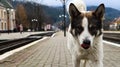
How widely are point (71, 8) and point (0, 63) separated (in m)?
6.57

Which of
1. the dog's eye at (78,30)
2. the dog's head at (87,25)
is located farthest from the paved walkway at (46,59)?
the dog's eye at (78,30)

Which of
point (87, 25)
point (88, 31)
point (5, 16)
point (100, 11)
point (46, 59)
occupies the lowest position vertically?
point (46, 59)

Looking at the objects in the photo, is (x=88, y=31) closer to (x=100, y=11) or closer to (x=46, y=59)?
(x=100, y=11)

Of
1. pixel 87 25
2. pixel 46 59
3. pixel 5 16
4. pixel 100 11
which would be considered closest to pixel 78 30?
pixel 87 25

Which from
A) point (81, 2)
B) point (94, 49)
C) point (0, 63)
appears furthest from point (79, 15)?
point (0, 63)

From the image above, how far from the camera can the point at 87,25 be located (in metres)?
6.47

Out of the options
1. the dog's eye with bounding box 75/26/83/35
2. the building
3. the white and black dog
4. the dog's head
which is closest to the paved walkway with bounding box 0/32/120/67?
the white and black dog

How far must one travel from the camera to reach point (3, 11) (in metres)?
137

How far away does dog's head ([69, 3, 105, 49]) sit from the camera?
20.8 ft

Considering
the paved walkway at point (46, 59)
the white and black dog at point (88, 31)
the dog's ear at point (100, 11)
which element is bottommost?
the paved walkway at point (46, 59)

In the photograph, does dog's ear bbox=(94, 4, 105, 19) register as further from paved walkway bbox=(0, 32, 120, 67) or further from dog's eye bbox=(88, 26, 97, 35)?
paved walkway bbox=(0, 32, 120, 67)

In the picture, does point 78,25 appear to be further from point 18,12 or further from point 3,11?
point 18,12

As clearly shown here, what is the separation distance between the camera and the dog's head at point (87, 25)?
20.8 ft

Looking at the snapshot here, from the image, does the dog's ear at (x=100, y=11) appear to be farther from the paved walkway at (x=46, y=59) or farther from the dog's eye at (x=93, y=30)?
the paved walkway at (x=46, y=59)
